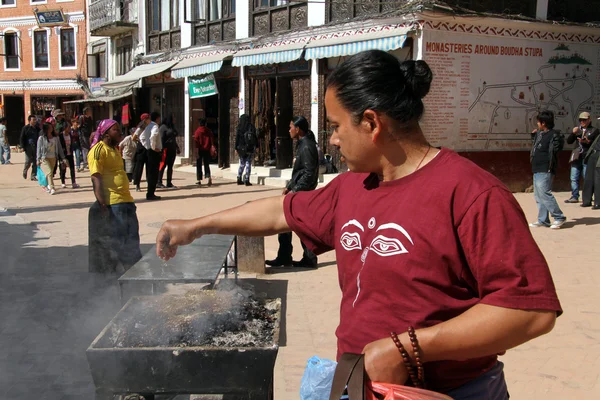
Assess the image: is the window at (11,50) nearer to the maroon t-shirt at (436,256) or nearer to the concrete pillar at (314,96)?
the concrete pillar at (314,96)

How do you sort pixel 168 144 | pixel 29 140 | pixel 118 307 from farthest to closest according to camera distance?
pixel 29 140 → pixel 168 144 → pixel 118 307

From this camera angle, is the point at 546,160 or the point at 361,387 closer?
the point at 361,387

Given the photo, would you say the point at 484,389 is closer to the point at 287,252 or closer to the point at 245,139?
the point at 287,252

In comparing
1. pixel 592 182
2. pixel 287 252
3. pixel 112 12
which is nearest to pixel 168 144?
pixel 287 252

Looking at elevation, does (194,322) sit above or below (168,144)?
below

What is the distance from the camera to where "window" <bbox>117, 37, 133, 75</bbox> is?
2857cm

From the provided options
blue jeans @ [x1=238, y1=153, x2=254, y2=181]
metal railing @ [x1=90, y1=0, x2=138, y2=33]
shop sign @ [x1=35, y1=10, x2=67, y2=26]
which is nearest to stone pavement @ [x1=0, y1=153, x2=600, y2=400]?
blue jeans @ [x1=238, y1=153, x2=254, y2=181]

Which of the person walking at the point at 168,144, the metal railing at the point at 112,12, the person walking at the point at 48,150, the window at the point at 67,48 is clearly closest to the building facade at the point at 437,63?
the person walking at the point at 168,144

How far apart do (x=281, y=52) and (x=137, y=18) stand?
12.7 metres

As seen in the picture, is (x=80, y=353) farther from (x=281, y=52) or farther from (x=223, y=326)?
(x=281, y=52)

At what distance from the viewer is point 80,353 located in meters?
4.95

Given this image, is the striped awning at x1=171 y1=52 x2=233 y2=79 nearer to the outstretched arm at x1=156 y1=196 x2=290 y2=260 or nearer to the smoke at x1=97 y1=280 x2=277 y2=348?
the smoke at x1=97 y1=280 x2=277 y2=348

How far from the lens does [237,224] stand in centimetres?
239

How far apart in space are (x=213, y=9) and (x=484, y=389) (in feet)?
66.5
